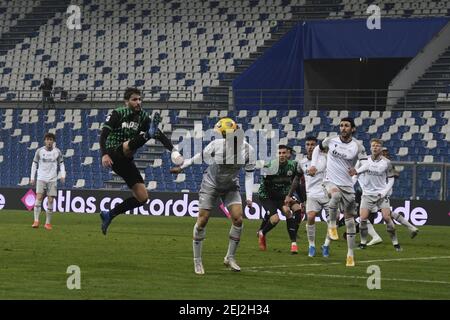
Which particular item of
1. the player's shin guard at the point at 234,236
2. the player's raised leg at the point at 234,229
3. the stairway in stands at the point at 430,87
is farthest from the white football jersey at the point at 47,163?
the stairway in stands at the point at 430,87

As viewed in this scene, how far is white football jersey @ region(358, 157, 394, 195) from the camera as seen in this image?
2652 centimetres

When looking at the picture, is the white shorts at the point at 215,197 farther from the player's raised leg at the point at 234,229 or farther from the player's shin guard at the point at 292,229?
the player's shin guard at the point at 292,229

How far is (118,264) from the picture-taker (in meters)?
20.0

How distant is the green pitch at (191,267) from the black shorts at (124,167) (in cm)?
138

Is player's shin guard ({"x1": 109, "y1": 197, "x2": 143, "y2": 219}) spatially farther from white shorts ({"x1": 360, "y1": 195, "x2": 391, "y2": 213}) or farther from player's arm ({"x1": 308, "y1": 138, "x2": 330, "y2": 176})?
white shorts ({"x1": 360, "y1": 195, "x2": 391, "y2": 213})

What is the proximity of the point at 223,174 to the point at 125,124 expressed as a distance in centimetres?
262

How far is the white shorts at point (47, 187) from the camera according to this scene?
104 ft

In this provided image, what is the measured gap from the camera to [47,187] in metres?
31.8

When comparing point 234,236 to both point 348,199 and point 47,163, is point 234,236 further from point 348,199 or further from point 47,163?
point 47,163

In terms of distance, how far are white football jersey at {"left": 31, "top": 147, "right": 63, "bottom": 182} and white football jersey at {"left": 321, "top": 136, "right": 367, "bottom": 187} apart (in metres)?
11.9

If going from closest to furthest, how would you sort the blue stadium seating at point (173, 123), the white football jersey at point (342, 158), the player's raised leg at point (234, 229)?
the player's raised leg at point (234, 229)
the white football jersey at point (342, 158)
the blue stadium seating at point (173, 123)

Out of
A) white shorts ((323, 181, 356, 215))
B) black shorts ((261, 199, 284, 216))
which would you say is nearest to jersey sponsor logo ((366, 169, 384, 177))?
black shorts ((261, 199, 284, 216))

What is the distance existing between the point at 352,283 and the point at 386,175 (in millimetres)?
9662

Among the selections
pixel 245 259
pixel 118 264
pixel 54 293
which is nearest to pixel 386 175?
pixel 245 259
